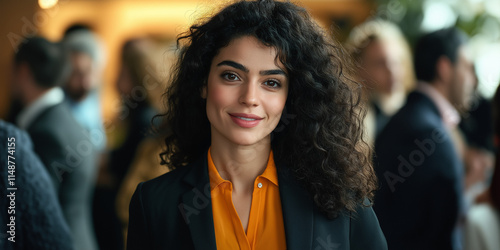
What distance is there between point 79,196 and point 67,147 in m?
0.32

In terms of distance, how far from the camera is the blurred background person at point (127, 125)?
3.75 m

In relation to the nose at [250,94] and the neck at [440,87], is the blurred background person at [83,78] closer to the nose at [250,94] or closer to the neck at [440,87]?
the neck at [440,87]

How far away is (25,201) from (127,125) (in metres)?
2.31

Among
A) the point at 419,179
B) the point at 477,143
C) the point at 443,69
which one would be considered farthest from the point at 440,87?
the point at 477,143

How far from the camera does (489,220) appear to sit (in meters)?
2.44

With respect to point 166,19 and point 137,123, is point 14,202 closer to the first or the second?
point 137,123

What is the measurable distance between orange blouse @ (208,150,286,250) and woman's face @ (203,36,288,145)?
0.13 meters

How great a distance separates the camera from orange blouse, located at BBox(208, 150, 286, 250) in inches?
58.8

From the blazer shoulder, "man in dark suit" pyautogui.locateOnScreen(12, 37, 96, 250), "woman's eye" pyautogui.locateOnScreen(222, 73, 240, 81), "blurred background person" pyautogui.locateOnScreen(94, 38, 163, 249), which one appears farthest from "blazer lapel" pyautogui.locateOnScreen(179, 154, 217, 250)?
"blurred background person" pyautogui.locateOnScreen(94, 38, 163, 249)

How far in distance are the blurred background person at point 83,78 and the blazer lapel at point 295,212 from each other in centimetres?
277

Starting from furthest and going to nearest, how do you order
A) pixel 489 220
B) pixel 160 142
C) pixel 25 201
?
pixel 489 220 < pixel 160 142 < pixel 25 201

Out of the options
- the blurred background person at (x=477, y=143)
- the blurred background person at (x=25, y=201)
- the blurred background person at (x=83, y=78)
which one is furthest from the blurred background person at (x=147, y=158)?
the blurred background person at (x=477, y=143)

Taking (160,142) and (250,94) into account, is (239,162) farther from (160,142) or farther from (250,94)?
(160,142)

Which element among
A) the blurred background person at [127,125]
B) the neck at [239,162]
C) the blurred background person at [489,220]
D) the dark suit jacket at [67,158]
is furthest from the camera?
the blurred background person at [127,125]
